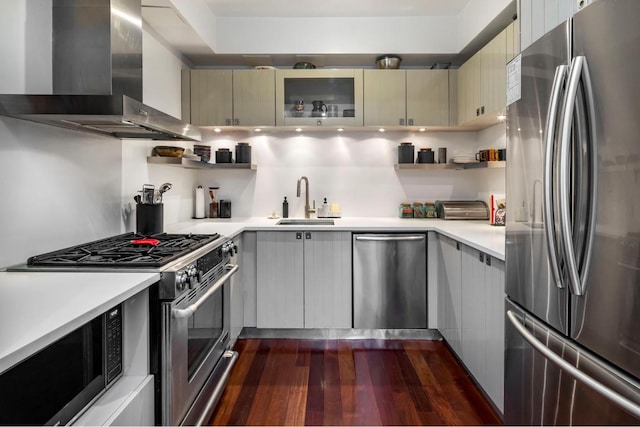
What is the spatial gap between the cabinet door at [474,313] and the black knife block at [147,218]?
1.90m

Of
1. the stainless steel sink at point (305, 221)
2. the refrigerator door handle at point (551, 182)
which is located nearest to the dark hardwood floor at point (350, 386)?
the stainless steel sink at point (305, 221)

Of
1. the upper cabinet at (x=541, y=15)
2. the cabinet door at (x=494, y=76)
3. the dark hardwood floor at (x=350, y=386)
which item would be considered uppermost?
the cabinet door at (x=494, y=76)

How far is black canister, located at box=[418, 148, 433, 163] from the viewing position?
3.66 meters

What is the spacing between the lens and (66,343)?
115 cm

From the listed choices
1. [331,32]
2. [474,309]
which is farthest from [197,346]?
[331,32]

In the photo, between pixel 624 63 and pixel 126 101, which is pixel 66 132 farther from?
pixel 624 63

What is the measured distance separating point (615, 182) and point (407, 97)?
2627 mm

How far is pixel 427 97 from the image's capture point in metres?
3.47

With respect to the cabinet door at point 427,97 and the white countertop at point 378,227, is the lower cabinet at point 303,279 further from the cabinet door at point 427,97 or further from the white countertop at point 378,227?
the cabinet door at point 427,97

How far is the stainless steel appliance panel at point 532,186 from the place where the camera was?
4.10 feet

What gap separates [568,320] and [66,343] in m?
1.47

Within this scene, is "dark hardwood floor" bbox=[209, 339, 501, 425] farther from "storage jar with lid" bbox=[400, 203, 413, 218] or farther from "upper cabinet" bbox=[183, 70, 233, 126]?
"upper cabinet" bbox=[183, 70, 233, 126]

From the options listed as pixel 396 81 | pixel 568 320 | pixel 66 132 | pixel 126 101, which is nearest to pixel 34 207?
pixel 66 132

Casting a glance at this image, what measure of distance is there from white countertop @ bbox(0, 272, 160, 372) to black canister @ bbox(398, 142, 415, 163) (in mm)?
2677
